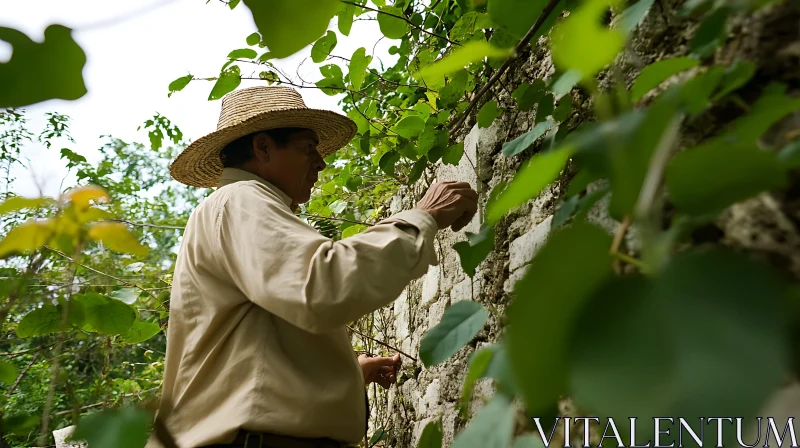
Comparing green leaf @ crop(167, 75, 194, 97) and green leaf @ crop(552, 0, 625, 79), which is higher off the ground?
green leaf @ crop(167, 75, 194, 97)

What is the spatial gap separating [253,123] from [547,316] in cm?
167

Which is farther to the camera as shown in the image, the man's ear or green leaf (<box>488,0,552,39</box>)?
the man's ear

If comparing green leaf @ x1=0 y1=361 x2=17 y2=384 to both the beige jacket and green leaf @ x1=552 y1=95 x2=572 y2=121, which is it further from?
green leaf @ x1=552 y1=95 x2=572 y2=121

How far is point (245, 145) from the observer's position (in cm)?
195

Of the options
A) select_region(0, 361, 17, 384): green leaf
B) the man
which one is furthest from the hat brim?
select_region(0, 361, 17, 384): green leaf

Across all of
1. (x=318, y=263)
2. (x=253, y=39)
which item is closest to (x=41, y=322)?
(x=318, y=263)

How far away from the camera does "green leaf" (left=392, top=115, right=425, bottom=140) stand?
203 centimetres

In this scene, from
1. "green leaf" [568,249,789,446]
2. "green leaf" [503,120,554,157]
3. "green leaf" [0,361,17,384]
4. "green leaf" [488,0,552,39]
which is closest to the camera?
"green leaf" [568,249,789,446]

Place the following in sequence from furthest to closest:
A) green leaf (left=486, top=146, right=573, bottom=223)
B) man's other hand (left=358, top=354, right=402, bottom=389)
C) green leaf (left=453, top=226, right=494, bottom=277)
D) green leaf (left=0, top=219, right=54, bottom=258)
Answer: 1. man's other hand (left=358, top=354, right=402, bottom=389)
2. green leaf (left=453, top=226, right=494, bottom=277)
3. green leaf (left=0, top=219, right=54, bottom=258)
4. green leaf (left=486, top=146, right=573, bottom=223)

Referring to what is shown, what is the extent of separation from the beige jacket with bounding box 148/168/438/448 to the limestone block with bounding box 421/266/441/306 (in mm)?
866

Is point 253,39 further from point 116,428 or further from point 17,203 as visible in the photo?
point 116,428

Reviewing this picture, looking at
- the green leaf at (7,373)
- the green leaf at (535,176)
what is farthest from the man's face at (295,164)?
the green leaf at (535,176)

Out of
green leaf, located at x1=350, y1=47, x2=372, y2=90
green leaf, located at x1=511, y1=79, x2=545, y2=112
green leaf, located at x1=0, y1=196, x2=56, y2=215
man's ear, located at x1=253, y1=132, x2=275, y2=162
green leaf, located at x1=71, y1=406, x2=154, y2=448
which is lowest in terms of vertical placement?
green leaf, located at x1=71, y1=406, x2=154, y2=448

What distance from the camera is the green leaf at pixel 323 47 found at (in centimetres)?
200
